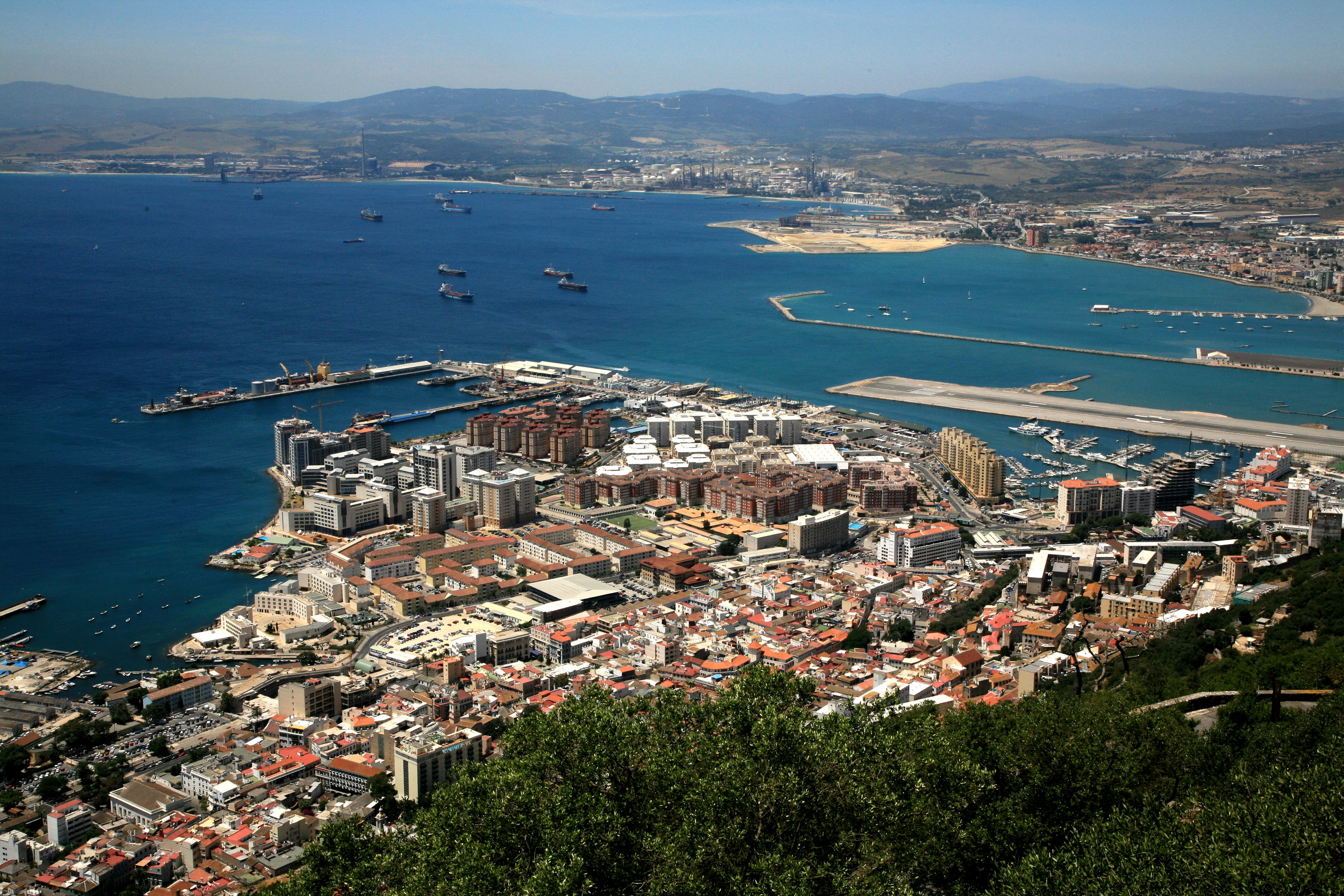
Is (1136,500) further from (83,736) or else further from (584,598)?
(83,736)

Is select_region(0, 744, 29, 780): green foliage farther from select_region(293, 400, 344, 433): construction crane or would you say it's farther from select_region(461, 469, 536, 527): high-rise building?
select_region(293, 400, 344, 433): construction crane

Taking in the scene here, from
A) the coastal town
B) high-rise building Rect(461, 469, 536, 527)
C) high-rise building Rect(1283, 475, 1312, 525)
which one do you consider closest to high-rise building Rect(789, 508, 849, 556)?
the coastal town

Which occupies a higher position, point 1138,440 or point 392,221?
point 392,221

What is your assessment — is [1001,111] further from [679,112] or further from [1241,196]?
[1241,196]

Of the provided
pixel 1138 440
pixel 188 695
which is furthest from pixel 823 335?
pixel 188 695

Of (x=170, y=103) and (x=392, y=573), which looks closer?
(x=392, y=573)

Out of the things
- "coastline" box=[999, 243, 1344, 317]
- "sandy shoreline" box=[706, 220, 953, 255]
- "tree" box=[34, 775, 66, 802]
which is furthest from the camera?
"sandy shoreline" box=[706, 220, 953, 255]
